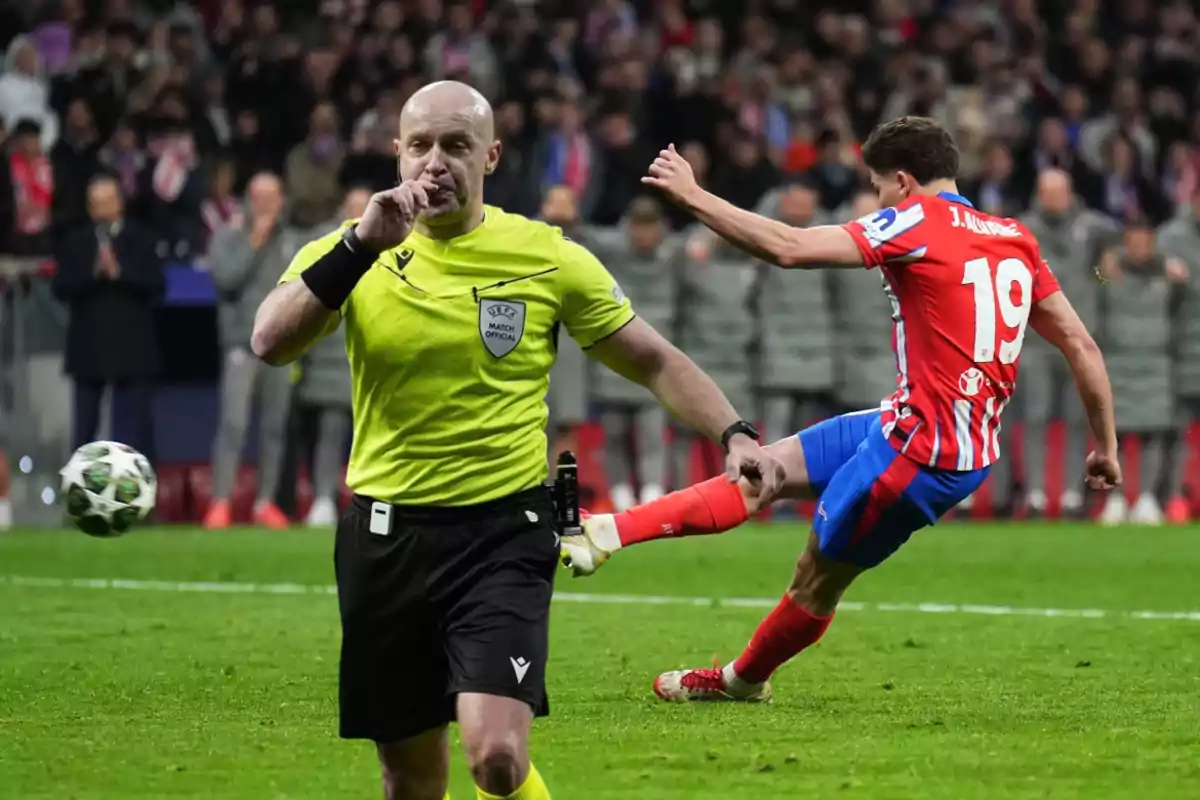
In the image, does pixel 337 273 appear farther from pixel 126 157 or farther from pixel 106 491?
pixel 126 157

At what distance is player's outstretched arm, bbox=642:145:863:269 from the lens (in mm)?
6902

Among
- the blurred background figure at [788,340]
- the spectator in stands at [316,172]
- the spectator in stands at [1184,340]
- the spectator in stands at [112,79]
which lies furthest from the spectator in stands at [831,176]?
the spectator in stands at [112,79]

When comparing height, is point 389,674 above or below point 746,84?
below

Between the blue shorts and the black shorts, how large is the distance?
2.70 meters

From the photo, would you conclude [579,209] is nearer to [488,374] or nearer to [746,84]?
[746,84]

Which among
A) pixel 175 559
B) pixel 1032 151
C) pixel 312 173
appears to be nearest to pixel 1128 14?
pixel 1032 151

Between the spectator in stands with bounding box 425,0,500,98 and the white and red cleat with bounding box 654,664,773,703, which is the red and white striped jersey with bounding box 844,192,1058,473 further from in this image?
the spectator in stands with bounding box 425,0,500,98

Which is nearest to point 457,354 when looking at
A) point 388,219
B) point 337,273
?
point 337,273

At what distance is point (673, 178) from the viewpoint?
6.85m

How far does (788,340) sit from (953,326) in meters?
10.1

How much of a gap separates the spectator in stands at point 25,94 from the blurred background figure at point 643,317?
Result: 4896 millimetres

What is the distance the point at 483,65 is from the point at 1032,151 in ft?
17.2

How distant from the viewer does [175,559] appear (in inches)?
581

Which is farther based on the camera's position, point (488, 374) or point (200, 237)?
point (200, 237)
